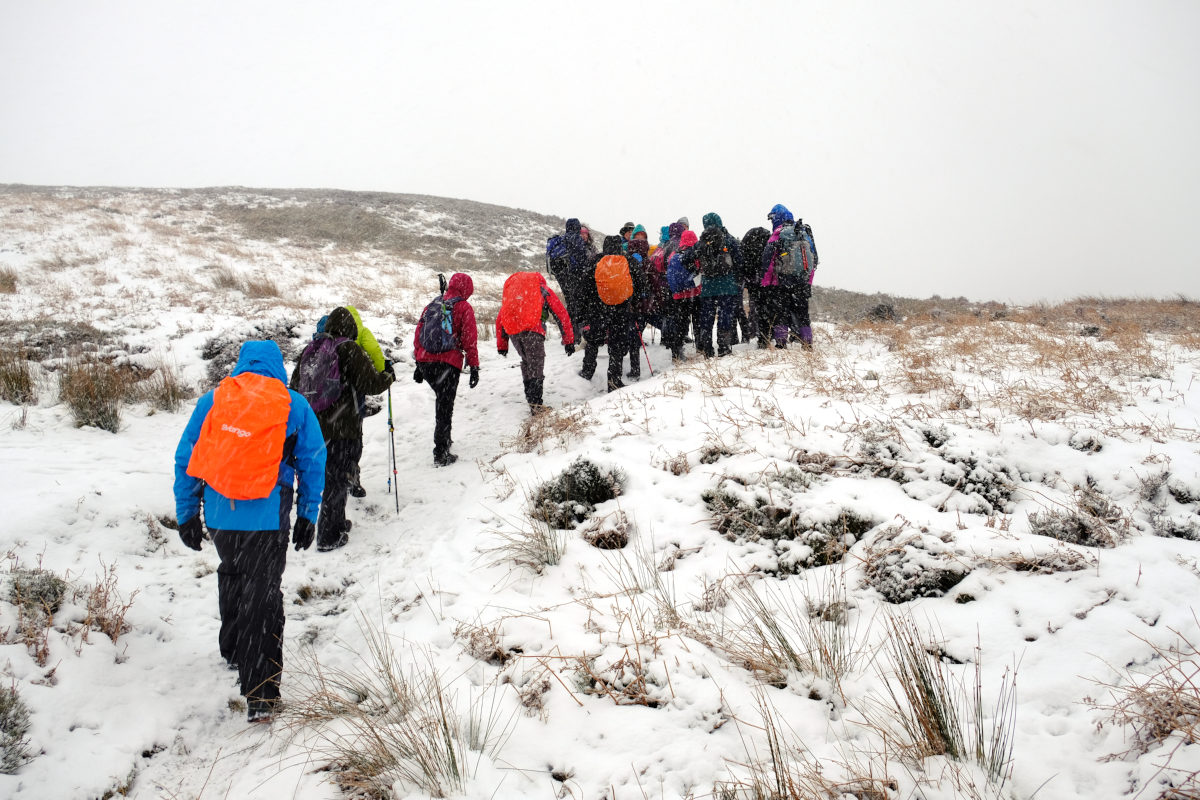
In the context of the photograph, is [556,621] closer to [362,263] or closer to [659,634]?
[659,634]

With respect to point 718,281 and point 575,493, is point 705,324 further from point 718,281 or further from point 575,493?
point 575,493

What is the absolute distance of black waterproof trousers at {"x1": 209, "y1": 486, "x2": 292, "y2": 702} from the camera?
11.0 ft

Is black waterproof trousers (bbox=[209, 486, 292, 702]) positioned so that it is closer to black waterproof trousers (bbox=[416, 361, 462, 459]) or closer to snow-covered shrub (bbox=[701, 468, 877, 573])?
snow-covered shrub (bbox=[701, 468, 877, 573])

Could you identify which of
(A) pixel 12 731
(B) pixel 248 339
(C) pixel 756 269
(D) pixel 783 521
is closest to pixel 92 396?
(B) pixel 248 339

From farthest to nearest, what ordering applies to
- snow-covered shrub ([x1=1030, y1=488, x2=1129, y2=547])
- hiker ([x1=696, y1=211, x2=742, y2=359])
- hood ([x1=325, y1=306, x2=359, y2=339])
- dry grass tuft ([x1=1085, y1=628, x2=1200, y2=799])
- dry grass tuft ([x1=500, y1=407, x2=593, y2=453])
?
hiker ([x1=696, y1=211, x2=742, y2=359]) → dry grass tuft ([x1=500, y1=407, x2=593, y2=453]) → hood ([x1=325, y1=306, x2=359, y2=339]) → snow-covered shrub ([x1=1030, y1=488, x2=1129, y2=547]) → dry grass tuft ([x1=1085, y1=628, x2=1200, y2=799])

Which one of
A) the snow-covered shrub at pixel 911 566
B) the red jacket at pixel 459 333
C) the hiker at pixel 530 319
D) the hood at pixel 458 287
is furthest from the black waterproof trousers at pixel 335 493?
the snow-covered shrub at pixel 911 566

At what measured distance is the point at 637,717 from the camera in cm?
277

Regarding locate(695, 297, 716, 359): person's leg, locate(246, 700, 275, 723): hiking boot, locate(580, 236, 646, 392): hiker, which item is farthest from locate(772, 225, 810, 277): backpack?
locate(246, 700, 275, 723): hiking boot

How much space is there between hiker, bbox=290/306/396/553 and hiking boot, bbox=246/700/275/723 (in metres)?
2.03

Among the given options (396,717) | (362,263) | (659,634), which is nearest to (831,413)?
(659,634)

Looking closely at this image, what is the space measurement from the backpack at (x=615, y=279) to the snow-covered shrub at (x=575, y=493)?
12.4 feet

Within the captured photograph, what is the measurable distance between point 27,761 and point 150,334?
9287mm

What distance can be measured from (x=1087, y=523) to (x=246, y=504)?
5.02 metres

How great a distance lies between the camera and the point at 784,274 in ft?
27.2
